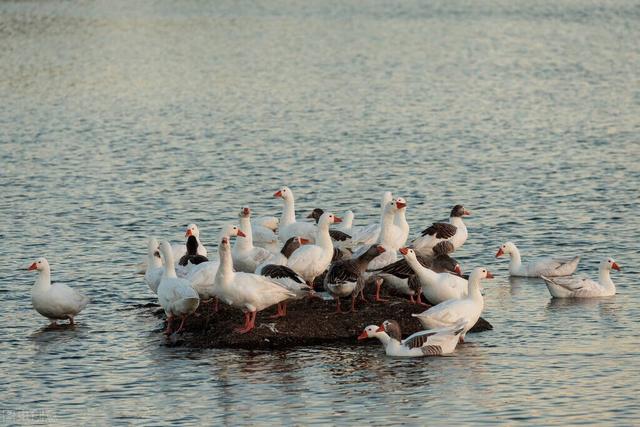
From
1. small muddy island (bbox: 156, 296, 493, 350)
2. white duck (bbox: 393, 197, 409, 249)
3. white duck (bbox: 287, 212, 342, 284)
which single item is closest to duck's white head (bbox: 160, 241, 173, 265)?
small muddy island (bbox: 156, 296, 493, 350)

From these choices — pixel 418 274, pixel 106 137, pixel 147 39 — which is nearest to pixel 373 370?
pixel 418 274

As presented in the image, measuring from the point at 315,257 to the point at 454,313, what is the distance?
290cm

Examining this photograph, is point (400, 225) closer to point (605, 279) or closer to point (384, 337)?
point (605, 279)

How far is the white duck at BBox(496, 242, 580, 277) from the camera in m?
25.4

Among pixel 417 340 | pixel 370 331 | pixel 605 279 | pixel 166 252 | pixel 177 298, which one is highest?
pixel 166 252

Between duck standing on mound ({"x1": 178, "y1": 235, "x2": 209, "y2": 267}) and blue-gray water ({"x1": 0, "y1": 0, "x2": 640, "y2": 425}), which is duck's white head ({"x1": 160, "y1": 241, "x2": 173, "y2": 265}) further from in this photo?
blue-gray water ({"x1": 0, "y1": 0, "x2": 640, "y2": 425})

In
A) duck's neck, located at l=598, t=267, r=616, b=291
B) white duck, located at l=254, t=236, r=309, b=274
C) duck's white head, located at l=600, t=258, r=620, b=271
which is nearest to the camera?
white duck, located at l=254, t=236, r=309, b=274

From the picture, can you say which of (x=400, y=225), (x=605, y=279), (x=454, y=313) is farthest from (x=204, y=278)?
(x=605, y=279)

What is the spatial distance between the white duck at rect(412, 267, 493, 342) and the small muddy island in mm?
625

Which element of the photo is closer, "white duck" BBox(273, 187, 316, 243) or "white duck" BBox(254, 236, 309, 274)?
"white duck" BBox(254, 236, 309, 274)

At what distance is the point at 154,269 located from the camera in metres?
23.8

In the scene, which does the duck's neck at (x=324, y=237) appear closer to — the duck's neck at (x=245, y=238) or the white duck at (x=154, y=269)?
the duck's neck at (x=245, y=238)

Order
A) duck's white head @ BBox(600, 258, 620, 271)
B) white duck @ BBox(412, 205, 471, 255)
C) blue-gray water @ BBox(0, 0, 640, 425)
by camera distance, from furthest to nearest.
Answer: white duck @ BBox(412, 205, 471, 255)
duck's white head @ BBox(600, 258, 620, 271)
blue-gray water @ BBox(0, 0, 640, 425)

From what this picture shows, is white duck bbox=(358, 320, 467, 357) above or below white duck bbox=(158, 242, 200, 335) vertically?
below
